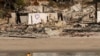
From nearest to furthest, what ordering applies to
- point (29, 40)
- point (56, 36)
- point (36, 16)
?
point (29, 40) < point (56, 36) < point (36, 16)

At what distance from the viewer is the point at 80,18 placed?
1938 cm

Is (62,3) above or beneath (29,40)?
above

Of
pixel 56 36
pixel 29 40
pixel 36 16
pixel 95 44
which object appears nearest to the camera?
pixel 95 44

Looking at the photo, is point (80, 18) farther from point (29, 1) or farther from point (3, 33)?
point (3, 33)

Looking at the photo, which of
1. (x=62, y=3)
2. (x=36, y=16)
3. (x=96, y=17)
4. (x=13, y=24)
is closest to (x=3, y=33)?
(x=13, y=24)

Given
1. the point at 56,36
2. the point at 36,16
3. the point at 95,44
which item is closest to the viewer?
the point at 95,44

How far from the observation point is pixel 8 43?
51.9 ft

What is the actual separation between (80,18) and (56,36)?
239cm

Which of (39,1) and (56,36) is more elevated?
(39,1)

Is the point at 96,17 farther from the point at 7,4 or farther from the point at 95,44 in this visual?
the point at 7,4

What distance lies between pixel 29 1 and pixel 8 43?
176 inches

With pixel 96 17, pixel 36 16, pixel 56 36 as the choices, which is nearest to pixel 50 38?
pixel 56 36

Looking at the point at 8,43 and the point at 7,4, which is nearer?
the point at 8,43

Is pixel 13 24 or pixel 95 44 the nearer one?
A: pixel 95 44
